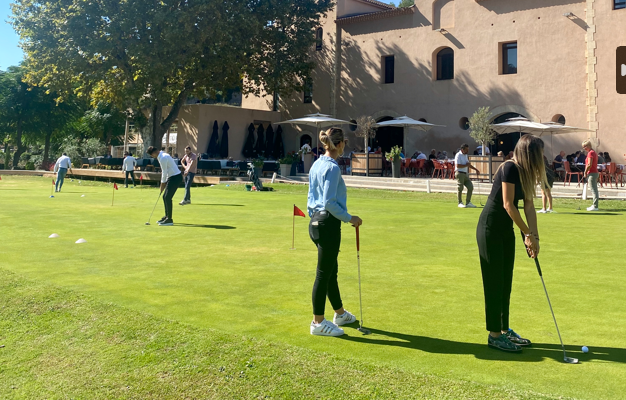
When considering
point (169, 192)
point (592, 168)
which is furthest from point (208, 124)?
point (592, 168)

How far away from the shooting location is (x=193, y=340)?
530cm

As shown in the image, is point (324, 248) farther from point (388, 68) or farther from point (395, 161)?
point (388, 68)

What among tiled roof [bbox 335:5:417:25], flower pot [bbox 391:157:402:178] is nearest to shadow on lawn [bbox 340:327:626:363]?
flower pot [bbox 391:157:402:178]

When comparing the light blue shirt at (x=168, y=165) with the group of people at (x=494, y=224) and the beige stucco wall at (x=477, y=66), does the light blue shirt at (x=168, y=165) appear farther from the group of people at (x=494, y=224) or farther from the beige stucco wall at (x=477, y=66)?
the beige stucco wall at (x=477, y=66)

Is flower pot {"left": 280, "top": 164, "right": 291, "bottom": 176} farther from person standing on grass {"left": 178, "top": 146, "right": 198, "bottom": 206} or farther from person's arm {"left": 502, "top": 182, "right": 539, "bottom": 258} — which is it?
person's arm {"left": 502, "top": 182, "right": 539, "bottom": 258}

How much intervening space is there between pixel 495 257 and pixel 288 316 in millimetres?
2101

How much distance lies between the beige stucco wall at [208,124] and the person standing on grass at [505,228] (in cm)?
3544

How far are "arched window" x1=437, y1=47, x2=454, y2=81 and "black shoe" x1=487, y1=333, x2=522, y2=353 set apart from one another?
31.7 m

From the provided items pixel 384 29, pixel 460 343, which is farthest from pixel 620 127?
pixel 460 343

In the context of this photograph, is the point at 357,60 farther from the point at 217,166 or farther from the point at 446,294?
the point at 446,294

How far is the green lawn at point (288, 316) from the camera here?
4512 millimetres

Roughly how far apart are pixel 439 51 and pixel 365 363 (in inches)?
1300

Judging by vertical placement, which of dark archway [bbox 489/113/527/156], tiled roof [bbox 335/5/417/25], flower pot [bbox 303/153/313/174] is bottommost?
flower pot [bbox 303/153/313/174]

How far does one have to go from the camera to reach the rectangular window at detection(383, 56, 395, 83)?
37.8 metres
